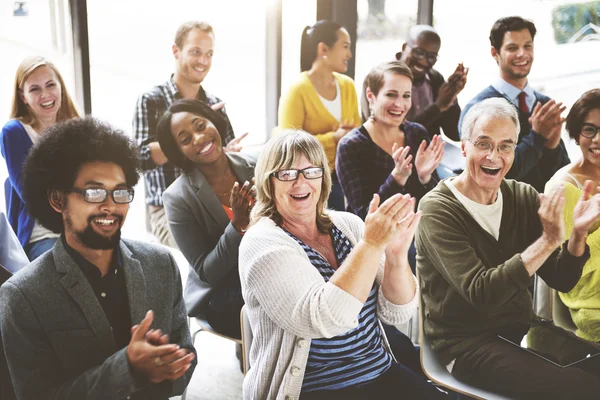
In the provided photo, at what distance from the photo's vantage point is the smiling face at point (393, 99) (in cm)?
287

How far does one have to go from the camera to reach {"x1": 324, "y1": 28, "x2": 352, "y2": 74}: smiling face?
3475 mm

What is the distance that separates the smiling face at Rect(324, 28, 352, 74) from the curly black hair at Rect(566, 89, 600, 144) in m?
1.36

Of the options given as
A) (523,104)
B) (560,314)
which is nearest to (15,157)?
(523,104)

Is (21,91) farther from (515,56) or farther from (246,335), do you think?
(515,56)

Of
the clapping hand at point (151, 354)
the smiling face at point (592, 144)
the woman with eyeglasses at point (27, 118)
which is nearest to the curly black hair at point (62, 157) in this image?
the clapping hand at point (151, 354)

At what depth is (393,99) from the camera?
113 inches

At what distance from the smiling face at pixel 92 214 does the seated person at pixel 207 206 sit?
0.73 meters

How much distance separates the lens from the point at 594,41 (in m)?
3.28

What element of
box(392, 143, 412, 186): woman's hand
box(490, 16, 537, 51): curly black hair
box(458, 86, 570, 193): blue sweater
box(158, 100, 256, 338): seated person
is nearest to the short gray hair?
box(458, 86, 570, 193): blue sweater

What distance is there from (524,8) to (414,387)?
220 centimetres

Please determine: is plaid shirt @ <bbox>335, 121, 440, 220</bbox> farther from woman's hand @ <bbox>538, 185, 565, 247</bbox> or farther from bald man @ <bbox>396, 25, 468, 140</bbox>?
woman's hand @ <bbox>538, 185, 565, 247</bbox>

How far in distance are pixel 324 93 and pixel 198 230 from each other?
123 centimetres

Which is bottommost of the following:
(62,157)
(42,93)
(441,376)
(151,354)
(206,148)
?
(441,376)

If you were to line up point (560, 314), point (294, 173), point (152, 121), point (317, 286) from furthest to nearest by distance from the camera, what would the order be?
1. point (152, 121)
2. point (560, 314)
3. point (294, 173)
4. point (317, 286)
